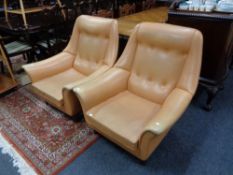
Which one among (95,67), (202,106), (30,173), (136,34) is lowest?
(30,173)

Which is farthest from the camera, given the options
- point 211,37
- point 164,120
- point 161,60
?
point 211,37

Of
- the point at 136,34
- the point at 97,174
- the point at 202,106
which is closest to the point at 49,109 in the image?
the point at 97,174

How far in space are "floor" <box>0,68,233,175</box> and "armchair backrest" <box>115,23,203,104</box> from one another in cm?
48

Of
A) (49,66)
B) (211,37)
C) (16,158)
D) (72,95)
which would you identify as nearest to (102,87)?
(72,95)

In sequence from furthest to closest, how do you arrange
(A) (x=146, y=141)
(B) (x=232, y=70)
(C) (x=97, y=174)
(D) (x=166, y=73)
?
1. (B) (x=232, y=70)
2. (D) (x=166, y=73)
3. (C) (x=97, y=174)
4. (A) (x=146, y=141)

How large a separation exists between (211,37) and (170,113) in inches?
42.9

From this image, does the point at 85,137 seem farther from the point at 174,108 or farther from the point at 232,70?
the point at 232,70

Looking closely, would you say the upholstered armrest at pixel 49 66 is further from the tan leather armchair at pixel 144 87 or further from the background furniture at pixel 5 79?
the tan leather armchair at pixel 144 87

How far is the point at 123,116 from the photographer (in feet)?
4.88

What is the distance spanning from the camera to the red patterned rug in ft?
5.18

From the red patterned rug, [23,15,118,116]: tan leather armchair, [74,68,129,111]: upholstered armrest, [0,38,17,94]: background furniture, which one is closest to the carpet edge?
the red patterned rug

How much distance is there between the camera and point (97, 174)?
1.46 m

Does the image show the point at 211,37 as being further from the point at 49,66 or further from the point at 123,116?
the point at 49,66

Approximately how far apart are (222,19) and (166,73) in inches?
30.5
